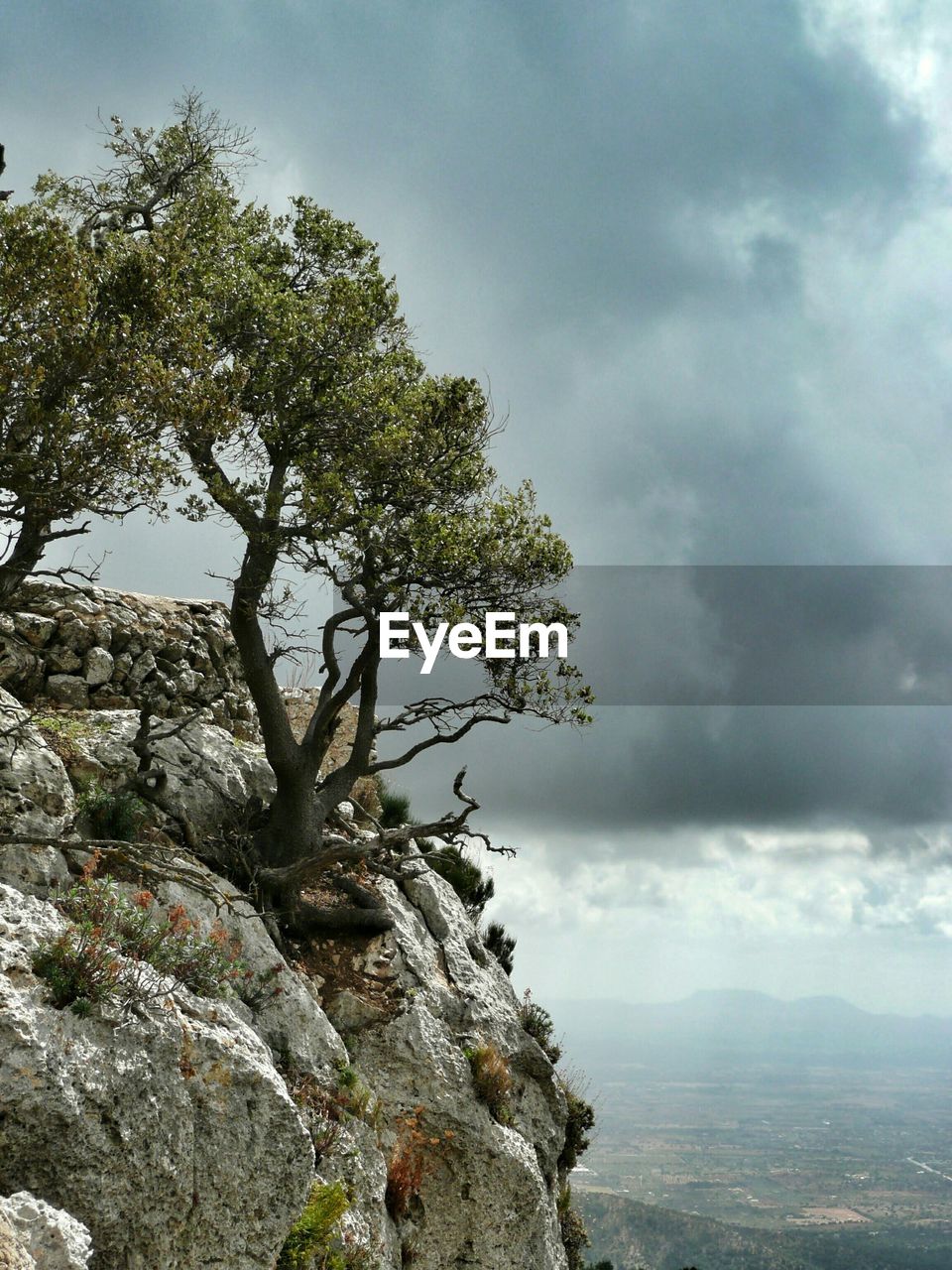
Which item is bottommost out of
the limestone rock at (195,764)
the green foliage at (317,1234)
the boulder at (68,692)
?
the green foliage at (317,1234)

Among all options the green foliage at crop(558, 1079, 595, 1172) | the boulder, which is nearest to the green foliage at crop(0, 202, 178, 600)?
the boulder

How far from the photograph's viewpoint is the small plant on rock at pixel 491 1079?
1928 centimetres

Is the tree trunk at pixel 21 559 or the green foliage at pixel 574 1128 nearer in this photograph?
the tree trunk at pixel 21 559

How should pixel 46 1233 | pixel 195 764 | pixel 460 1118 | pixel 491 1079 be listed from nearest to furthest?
pixel 46 1233
pixel 460 1118
pixel 491 1079
pixel 195 764

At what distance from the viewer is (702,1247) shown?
499ft

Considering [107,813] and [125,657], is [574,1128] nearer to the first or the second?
[107,813]

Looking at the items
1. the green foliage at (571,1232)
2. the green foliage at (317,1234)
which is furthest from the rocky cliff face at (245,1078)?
the green foliage at (571,1232)

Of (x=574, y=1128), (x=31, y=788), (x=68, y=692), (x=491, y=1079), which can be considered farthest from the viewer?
(x=574, y=1128)

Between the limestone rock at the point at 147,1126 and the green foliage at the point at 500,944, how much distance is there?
46.0 feet

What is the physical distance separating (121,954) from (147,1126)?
205cm

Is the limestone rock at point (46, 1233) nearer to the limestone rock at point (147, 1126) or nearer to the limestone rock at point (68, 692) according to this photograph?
the limestone rock at point (147, 1126)

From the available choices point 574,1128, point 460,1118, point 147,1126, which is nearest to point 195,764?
point 460,1118

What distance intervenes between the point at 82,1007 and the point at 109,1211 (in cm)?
197

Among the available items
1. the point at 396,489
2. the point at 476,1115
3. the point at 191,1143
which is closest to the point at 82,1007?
the point at 191,1143
